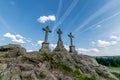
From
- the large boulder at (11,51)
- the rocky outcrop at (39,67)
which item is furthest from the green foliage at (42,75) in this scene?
the large boulder at (11,51)

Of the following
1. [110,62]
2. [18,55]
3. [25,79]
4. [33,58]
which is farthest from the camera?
[110,62]

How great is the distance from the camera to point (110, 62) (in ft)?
189

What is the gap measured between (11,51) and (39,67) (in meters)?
3.60

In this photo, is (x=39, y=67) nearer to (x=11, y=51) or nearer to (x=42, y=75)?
(x=42, y=75)

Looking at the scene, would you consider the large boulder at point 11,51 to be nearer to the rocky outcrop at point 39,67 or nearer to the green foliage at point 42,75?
the rocky outcrop at point 39,67

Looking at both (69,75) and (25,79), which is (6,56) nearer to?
(25,79)

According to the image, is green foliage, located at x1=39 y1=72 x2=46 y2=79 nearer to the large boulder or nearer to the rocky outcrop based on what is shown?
the rocky outcrop

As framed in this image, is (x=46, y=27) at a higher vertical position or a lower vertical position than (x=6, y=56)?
higher

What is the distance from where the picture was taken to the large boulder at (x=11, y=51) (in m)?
11.0

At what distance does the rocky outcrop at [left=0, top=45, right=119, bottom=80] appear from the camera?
8224mm

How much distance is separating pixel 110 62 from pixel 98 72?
165 feet

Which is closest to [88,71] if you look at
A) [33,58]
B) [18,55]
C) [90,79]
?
[90,79]

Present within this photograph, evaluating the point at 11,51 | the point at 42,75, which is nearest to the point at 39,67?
the point at 42,75

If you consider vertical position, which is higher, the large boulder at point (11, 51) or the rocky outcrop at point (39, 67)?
the large boulder at point (11, 51)
